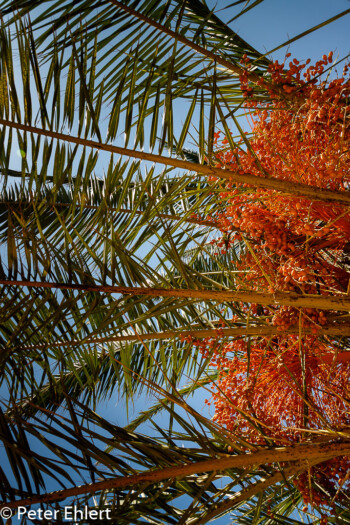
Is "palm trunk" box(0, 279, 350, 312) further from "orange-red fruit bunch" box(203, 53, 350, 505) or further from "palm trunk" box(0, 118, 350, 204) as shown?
"palm trunk" box(0, 118, 350, 204)

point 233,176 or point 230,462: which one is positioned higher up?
point 233,176

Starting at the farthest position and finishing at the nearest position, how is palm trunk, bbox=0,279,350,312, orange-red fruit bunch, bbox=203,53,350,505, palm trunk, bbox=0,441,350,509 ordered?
orange-red fruit bunch, bbox=203,53,350,505
palm trunk, bbox=0,279,350,312
palm trunk, bbox=0,441,350,509

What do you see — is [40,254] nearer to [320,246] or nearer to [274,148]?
[274,148]

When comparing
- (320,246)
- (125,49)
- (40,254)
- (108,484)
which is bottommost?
(108,484)

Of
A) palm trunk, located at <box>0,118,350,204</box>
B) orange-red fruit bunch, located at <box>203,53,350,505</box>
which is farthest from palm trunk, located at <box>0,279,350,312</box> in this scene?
palm trunk, located at <box>0,118,350,204</box>

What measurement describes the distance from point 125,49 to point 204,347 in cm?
103

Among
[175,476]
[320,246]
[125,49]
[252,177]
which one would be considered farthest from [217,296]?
[125,49]

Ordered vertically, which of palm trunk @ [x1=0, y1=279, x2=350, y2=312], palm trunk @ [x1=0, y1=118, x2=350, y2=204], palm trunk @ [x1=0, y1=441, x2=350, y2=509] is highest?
palm trunk @ [x1=0, y1=118, x2=350, y2=204]

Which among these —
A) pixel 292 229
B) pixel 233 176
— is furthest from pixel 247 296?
pixel 292 229

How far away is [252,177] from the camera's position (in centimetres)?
107

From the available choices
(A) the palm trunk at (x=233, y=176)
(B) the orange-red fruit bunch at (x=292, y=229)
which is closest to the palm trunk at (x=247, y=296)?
(B) the orange-red fruit bunch at (x=292, y=229)

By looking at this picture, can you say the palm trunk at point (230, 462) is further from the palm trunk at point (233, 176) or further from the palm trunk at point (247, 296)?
the palm trunk at point (233, 176)

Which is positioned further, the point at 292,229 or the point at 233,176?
the point at 292,229

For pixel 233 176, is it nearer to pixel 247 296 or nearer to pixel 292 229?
pixel 247 296
